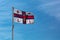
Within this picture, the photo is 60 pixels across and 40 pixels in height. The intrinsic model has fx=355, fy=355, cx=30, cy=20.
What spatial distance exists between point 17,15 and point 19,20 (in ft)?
2.98

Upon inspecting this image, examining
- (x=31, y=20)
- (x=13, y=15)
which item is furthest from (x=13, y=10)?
(x=31, y=20)

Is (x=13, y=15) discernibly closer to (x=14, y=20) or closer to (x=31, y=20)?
(x=14, y=20)

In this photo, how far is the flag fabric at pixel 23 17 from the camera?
59750mm

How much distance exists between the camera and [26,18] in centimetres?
6175

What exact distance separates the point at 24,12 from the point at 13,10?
283 centimetres

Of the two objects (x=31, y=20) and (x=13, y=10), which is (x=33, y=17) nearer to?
(x=31, y=20)

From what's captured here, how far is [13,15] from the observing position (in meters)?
58.9

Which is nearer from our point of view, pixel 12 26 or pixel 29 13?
pixel 12 26

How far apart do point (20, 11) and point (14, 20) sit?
2290mm

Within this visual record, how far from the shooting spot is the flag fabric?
196 feet

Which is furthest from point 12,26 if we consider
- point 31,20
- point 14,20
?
point 31,20

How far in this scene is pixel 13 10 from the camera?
2333 inches

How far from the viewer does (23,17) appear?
200 ft

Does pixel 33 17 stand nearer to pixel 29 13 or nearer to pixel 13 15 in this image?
pixel 29 13
